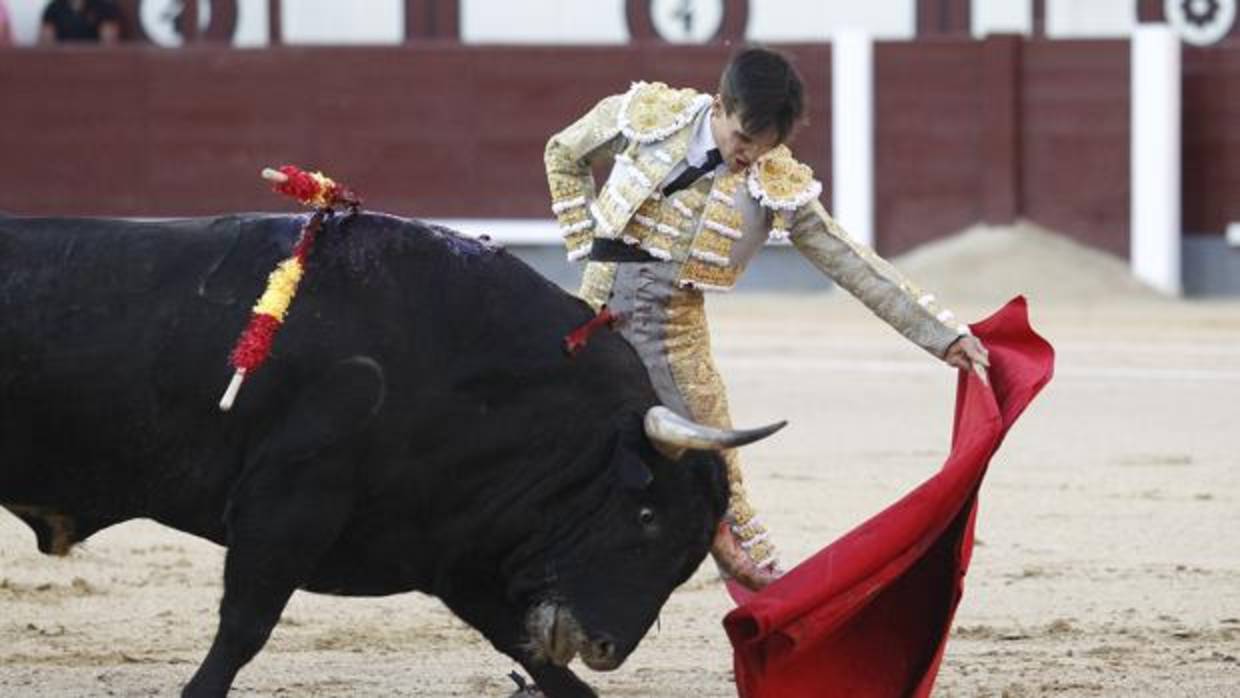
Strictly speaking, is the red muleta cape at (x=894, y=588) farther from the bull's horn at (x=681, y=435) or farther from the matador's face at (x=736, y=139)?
the matador's face at (x=736, y=139)

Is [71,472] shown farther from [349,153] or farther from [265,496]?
[349,153]

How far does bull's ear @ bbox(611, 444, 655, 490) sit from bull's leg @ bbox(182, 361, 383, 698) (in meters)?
0.33

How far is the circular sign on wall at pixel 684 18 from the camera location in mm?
13852

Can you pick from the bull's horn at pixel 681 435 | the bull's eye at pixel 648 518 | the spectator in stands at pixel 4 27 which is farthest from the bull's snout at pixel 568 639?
the spectator in stands at pixel 4 27

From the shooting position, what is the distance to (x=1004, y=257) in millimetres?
12305

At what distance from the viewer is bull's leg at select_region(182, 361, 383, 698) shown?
13.1ft

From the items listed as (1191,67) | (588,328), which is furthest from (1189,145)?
(588,328)

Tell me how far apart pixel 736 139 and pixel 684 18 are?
32.2ft

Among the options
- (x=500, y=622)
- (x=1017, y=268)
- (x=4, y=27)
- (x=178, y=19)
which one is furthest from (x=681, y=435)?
(x=178, y=19)

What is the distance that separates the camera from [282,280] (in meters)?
4.05

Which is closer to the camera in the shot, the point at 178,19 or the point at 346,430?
the point at 346,430

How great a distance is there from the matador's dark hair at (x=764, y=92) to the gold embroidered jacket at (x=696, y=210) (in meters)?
0.16

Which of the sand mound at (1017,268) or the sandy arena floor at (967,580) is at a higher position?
the sandy arena floor at (967,580)

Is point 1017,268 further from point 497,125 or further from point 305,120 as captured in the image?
point 305,120
